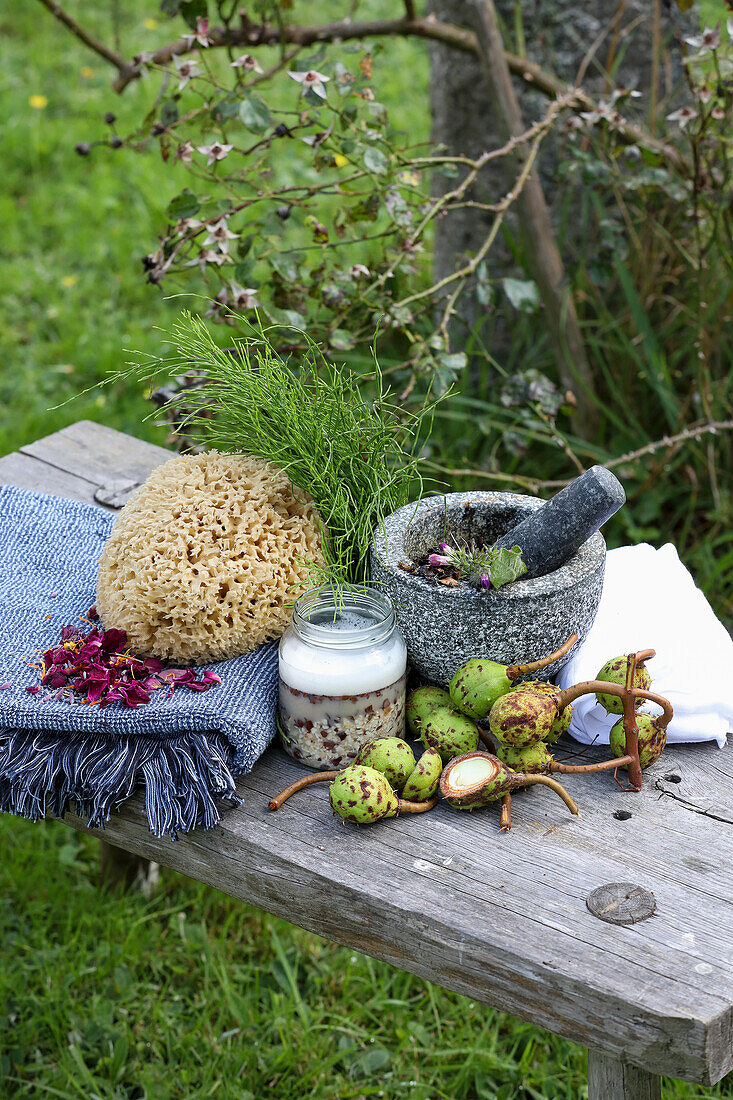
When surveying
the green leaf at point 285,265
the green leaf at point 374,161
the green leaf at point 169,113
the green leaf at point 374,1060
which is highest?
the green leaf at point 169,113

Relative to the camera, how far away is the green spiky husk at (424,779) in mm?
1367

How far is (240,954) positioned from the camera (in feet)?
8.08

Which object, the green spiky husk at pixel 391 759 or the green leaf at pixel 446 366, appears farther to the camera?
the green leaf at pixel 446 366

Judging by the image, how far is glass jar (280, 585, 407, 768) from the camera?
4.54ft

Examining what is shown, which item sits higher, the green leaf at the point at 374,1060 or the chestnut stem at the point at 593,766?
the chestnut stem at the point at 593,766

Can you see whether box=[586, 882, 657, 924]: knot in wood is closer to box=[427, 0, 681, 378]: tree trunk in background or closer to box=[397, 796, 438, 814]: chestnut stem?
box=[397, 796, 438, 814]: chestnut stem

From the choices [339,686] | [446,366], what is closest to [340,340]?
[446,366]

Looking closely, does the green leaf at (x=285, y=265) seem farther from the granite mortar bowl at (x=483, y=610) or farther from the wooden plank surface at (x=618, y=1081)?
the wooden plank surface at (x=618, y=1081)

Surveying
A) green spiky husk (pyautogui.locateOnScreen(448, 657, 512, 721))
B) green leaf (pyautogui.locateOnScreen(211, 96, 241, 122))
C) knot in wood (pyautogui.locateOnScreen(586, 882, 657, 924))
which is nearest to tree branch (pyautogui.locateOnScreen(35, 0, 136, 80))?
green leaf (pyautogui.locateOnScreen(211, 96, 241, 122))

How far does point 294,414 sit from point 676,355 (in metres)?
1.98

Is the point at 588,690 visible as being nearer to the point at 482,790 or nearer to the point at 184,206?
the point at 482,790

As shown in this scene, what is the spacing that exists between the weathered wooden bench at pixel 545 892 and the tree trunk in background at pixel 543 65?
2253 millimetres

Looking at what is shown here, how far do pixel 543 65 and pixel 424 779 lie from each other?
2.71 m

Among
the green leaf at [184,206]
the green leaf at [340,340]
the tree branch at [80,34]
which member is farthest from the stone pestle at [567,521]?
the tree branch at [80,34]
